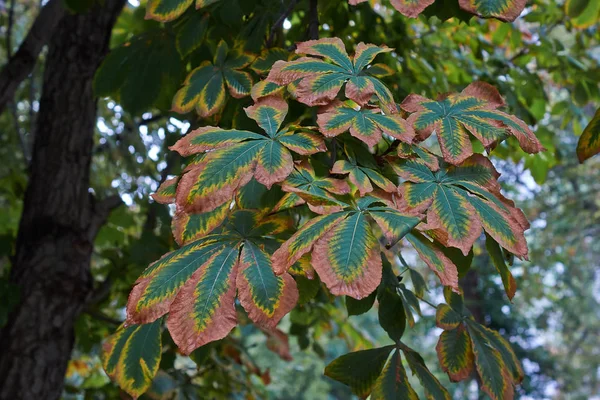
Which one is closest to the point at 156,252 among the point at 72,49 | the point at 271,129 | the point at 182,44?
the point at 182,44

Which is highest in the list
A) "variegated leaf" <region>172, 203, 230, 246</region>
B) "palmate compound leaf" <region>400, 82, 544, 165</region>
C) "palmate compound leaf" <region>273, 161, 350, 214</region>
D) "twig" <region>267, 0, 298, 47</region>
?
"twig" <region>267, 0, 298, 47</region>

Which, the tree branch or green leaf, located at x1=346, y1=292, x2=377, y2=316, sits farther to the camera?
the tree branch

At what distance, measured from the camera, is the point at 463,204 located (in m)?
0.80

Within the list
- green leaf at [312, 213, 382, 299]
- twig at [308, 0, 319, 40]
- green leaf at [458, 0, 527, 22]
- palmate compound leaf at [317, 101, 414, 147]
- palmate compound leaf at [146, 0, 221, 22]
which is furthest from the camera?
twig at [308, 0, 319, 40]

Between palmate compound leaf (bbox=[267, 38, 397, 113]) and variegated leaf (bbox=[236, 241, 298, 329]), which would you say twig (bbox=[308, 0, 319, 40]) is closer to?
palmate compound leaf (bbox=[267, 38, 397, 113])

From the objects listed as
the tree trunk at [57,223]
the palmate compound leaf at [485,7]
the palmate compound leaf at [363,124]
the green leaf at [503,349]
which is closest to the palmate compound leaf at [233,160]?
the palmate compound leaf at [363,124]

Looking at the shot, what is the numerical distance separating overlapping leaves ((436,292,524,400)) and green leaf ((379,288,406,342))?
63 millimetres

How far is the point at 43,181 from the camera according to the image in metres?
2.04

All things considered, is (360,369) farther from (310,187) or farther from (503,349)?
(310,187)

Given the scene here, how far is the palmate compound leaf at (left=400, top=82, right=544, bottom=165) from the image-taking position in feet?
2.93

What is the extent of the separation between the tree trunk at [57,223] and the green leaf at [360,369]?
3.82 ft

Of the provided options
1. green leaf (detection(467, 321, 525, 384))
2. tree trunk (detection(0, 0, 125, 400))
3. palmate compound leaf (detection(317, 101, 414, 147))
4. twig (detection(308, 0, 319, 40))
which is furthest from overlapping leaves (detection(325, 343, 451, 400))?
tree trunk (detection(0, 0, 125, 400))

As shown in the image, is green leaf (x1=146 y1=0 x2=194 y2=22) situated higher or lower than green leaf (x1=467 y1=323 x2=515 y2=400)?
higher

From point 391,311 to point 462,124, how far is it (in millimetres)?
350
